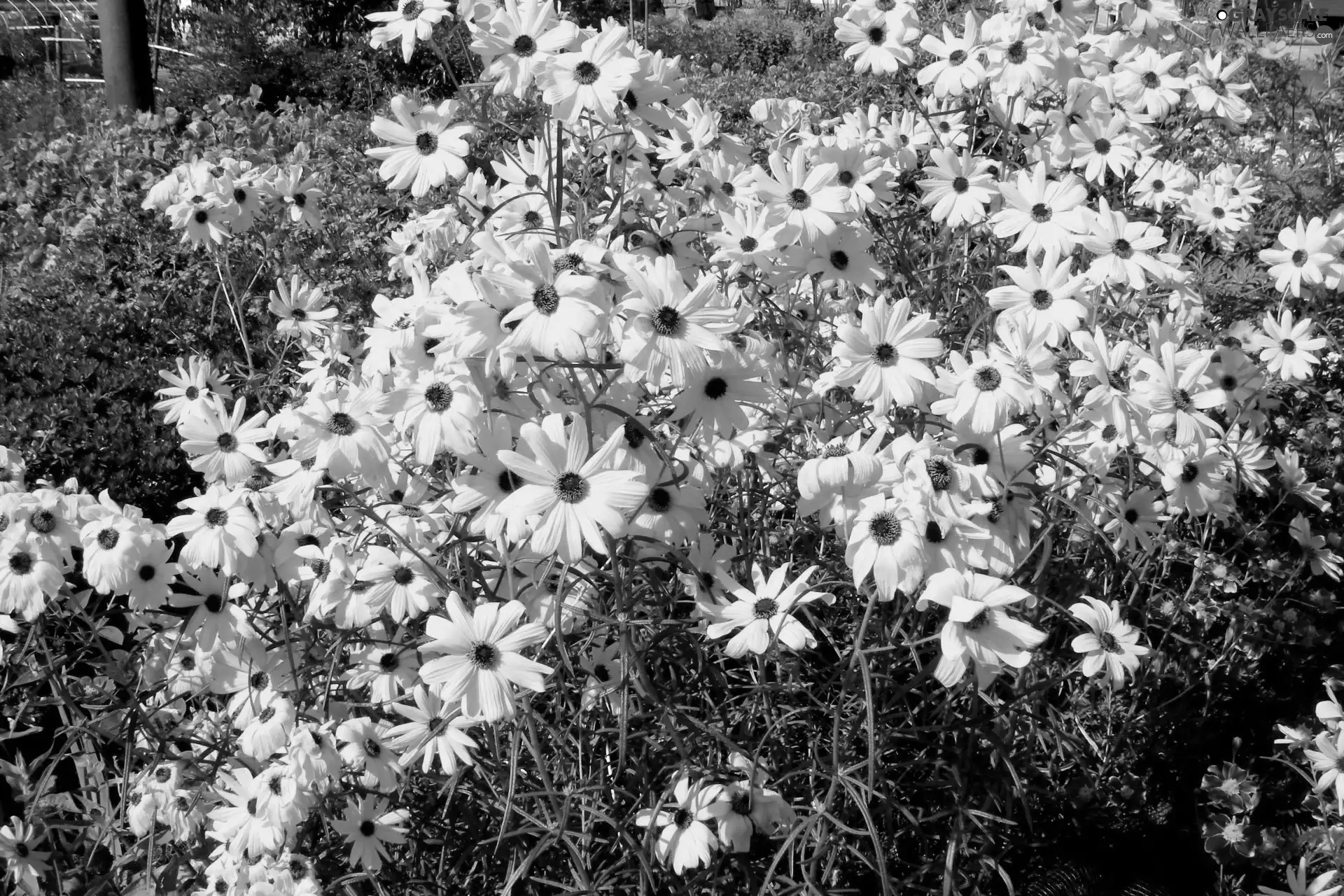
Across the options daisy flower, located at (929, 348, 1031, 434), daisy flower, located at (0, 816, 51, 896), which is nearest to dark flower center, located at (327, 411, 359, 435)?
daisy flower, located at (929, 348, 1031, 434)

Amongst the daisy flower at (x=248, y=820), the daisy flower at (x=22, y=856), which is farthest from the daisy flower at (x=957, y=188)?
the daisy flower at (x=22, y=856)

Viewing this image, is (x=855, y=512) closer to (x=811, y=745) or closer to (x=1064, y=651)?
(x=811, y=745)

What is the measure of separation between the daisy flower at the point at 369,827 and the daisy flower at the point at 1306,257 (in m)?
2.38

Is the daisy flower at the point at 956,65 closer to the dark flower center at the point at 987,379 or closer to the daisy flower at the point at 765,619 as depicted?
the dark flower center at the point at 987,379

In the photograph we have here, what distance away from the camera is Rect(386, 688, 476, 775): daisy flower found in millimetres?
1653

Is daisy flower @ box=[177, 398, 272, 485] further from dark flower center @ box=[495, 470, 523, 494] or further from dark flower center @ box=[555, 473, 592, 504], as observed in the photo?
dark flower center @ box=[555, 473, 592, 504]

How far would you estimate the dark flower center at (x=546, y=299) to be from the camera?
1419mm

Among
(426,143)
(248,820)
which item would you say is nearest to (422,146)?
(426,143)

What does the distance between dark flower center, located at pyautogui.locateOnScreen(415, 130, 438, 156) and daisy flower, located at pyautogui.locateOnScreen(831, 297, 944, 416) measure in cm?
80

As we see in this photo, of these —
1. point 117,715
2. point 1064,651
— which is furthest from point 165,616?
point 1064,651

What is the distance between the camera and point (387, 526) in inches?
68.2

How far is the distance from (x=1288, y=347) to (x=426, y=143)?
221 cm

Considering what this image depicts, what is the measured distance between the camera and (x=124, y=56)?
668cm

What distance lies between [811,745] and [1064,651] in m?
0.65
